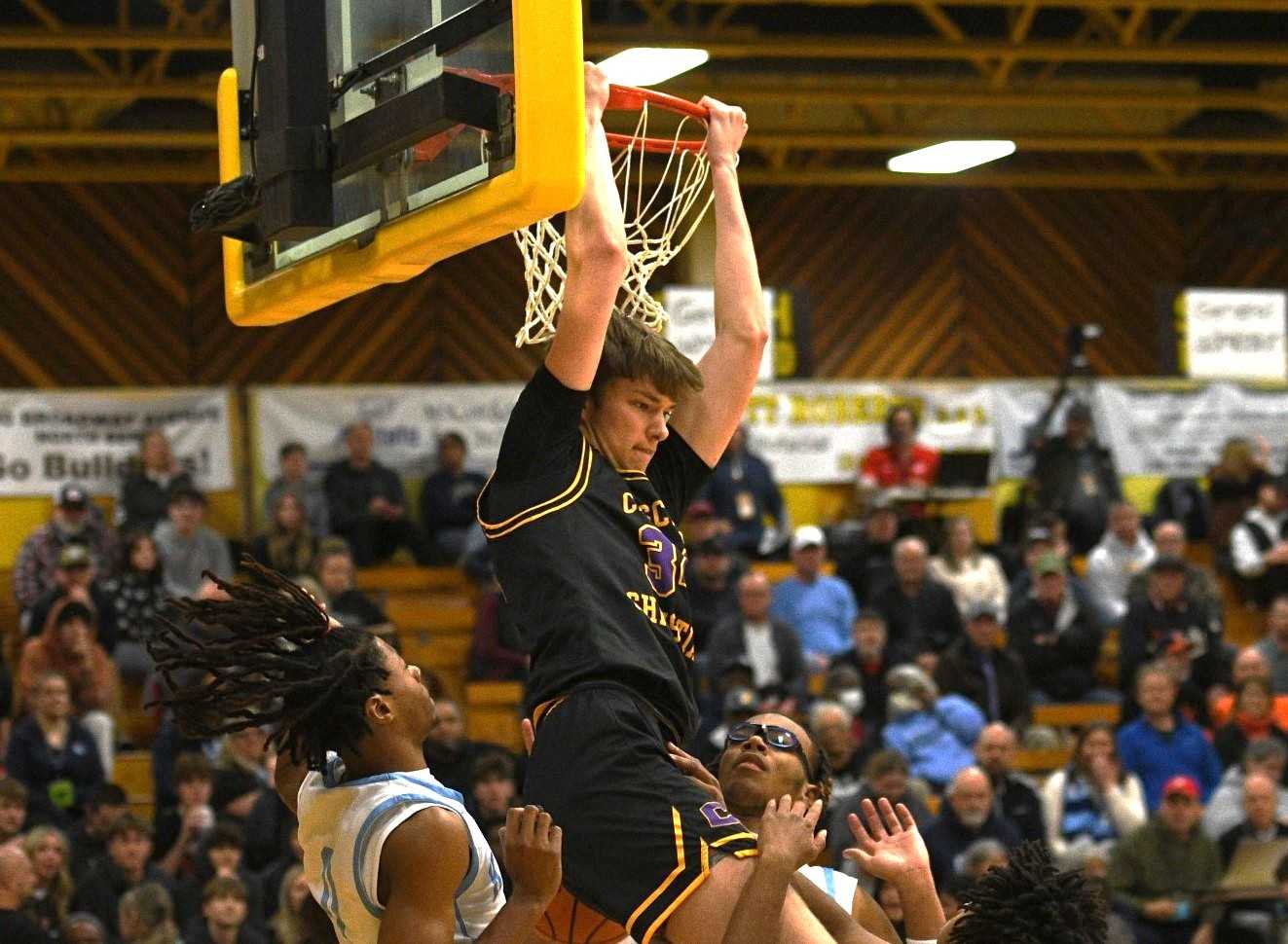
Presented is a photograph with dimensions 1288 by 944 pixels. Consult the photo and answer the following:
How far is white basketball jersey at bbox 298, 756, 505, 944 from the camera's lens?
13.8ft

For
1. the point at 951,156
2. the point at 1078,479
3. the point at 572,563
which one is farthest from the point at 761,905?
the point at 1078,479

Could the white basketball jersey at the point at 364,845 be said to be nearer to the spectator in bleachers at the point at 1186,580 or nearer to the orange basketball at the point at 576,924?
the orange basketball at the point at 576,924

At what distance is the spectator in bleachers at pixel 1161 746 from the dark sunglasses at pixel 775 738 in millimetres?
7286

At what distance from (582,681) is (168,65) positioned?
12.2m

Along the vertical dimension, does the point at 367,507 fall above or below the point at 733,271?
below

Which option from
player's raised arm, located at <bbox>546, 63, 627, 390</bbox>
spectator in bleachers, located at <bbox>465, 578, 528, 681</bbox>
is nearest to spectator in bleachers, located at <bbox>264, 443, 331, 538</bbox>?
spectator in bleachers, located at <bbox>465, 578, 528, 681</bbox>

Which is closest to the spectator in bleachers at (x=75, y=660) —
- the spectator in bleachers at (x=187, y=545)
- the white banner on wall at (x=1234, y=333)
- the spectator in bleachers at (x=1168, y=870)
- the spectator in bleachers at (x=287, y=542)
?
the spectator in bleachers at (x=287, y=542)

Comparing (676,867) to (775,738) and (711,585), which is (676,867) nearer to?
(775,738)

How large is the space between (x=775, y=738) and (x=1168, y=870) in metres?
6.22

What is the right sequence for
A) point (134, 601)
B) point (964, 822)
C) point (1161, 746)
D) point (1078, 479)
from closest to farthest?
point (964, 822)
point (1161, 746)
point (134, 601)
point (1078, 479)

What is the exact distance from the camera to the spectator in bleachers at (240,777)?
10.6m

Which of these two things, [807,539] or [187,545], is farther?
[187,545]

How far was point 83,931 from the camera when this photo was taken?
902cm

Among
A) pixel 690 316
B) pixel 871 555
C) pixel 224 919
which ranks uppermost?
pixel 690 316
